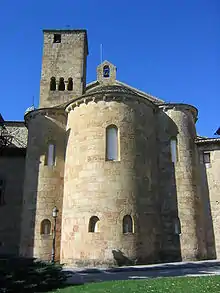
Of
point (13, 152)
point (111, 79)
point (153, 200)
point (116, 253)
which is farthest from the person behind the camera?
point (111, 79)

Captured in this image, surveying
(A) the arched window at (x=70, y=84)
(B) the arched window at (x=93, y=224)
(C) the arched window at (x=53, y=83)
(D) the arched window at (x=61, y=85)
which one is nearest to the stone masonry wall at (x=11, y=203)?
(C) the arched window at (x=53, y=83)

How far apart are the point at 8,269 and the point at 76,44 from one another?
73.1ft

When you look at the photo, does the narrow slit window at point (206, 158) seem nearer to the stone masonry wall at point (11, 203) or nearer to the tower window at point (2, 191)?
the stone masonry wall at point (11, 203)

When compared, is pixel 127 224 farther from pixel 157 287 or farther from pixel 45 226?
pixel 157 287

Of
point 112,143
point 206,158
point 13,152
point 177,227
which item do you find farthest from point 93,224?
point 13,152

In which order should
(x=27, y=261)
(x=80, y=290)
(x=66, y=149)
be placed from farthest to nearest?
(x=66, y=149) → (x=27, y=261) → (x=80, y=290)

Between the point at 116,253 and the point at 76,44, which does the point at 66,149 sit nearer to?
the point at 116,253

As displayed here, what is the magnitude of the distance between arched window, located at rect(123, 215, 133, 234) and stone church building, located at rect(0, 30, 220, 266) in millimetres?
58

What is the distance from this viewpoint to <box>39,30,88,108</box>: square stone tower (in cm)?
2717

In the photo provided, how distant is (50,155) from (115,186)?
5724mm

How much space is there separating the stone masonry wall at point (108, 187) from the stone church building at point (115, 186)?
58 millimetres

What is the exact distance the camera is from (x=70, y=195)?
65.7 ft

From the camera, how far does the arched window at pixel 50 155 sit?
22.0 metres

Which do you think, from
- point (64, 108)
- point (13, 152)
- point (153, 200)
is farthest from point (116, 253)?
point (13, 152)
